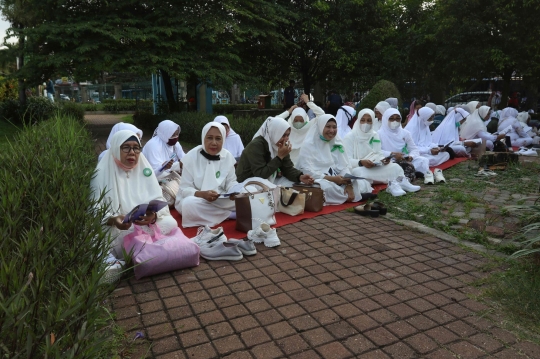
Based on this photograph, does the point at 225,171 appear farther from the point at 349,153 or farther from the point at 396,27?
the point at 396,27

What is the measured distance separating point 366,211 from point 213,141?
212 centimetres

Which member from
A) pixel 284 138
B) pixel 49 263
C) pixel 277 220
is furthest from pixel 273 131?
pixel 49 263

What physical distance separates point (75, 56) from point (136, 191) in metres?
8.86

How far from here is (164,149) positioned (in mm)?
6184

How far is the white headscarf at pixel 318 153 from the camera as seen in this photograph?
640 centimetres

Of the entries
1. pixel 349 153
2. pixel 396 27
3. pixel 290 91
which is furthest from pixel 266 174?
pixel 396 27

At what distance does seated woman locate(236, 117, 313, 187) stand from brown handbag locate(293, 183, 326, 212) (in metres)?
0.14

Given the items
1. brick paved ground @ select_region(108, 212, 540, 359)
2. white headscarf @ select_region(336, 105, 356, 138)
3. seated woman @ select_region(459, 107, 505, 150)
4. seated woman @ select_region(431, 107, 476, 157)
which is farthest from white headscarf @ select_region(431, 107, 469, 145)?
brick paved ground @ select_region(108, 212, 540, 359)

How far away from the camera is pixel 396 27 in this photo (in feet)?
58.4

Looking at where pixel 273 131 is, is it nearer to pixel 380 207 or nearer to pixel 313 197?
pixel 313 197

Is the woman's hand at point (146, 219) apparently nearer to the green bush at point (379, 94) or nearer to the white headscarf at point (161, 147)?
the white headscarf at point (161, 147)

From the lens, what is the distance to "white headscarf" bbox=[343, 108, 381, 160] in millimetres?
7363

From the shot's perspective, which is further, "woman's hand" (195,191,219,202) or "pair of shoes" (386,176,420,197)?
"pair of shoes" (386,176,420,197)

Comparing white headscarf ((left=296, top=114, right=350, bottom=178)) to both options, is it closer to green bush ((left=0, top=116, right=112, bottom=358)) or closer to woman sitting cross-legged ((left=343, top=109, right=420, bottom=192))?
woman sitting cross-legged ((left=343, top=109, right=420, bottom=192))
